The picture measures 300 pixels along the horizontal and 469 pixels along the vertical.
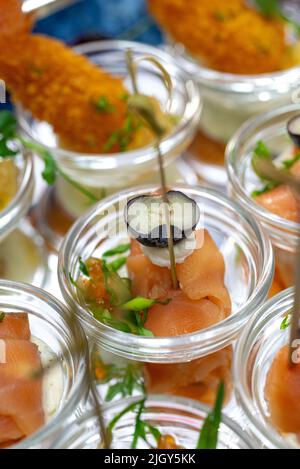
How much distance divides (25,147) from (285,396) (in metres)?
0.71

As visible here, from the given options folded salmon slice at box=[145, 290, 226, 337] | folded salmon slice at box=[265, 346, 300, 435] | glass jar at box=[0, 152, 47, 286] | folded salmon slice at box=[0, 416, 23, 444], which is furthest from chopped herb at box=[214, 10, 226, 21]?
folded salmon slice at box=[0, 416, 23, 444]

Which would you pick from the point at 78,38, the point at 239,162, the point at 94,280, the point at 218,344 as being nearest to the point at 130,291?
the point at 94,280

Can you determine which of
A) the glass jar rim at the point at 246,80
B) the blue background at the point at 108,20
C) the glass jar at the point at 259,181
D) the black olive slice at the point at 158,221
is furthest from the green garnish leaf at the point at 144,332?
the blue background at the point at 108,20

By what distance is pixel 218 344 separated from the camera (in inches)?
40.6

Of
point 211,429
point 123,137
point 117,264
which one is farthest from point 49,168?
point 211,429

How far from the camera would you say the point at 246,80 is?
5.09 ft

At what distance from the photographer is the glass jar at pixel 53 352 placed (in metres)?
0.93

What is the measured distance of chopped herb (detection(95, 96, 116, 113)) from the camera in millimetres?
1462

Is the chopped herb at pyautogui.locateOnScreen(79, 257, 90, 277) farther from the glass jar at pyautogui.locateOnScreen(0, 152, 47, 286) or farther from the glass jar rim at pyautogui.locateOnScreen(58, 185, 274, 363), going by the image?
the glass jar at pyautogui.locateOnScreen(0, 152, 47, 286)

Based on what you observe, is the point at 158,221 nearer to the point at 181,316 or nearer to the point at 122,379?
the point at 181,316

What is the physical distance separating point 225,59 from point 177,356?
831 millimetres

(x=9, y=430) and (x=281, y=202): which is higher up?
(x=281, y=202)

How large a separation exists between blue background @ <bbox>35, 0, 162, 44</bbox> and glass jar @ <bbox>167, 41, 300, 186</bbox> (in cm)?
32

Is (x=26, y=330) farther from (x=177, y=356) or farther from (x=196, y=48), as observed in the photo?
(x=196, y=48)
